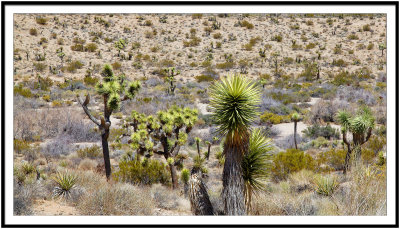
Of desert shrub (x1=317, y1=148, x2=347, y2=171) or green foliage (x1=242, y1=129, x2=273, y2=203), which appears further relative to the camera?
desert shrub (x1=317, y1=148, x2=347, y2=171)

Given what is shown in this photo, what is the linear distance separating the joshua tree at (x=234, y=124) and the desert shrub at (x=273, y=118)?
47.6 feet

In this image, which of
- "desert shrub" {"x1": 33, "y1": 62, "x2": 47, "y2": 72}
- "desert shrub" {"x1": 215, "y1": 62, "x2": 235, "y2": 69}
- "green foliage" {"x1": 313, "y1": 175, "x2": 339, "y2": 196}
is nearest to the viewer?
"green foliage" {"x1": 313, "y1": 175, "x2": 339, "y2": 196}

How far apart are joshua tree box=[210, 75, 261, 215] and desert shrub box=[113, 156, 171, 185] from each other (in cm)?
440

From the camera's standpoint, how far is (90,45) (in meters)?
38.5

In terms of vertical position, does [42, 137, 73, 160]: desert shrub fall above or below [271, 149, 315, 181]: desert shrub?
above

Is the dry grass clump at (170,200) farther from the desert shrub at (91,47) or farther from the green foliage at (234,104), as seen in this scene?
the desert shrub at (91,47)

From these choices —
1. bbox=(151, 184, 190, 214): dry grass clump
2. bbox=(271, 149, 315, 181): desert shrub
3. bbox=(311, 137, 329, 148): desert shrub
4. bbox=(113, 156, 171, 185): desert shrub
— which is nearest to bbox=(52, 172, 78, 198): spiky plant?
bbox=(113, 156, 171, 185): desert shrub

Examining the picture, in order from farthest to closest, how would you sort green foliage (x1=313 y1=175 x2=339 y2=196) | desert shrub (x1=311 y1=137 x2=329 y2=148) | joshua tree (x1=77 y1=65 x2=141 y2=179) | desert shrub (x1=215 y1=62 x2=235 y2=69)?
desert shrub (x1=215 y1=62 x2=235 y2=69), desert shrub (x1=311 y1=137 x2=329 y2=148), joshua tree (x1=77 y1=65 x2=141 y2=179), green foliage (x1=313 y1=175 x2=339 y2=196)

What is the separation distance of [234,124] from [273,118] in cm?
1535

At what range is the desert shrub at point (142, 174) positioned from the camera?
970cm

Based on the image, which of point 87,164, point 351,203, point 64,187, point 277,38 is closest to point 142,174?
point 64,187

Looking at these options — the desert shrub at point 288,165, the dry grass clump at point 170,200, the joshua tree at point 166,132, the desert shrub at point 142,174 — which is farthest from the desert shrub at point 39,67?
the desert shrub at point 288,165

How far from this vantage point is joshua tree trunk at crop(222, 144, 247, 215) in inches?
226

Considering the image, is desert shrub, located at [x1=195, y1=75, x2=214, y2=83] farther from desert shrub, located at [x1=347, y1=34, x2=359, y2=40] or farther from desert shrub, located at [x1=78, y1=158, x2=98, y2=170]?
desert shrub, located at [x1=78, y1=158, x2=98, y2=170]
